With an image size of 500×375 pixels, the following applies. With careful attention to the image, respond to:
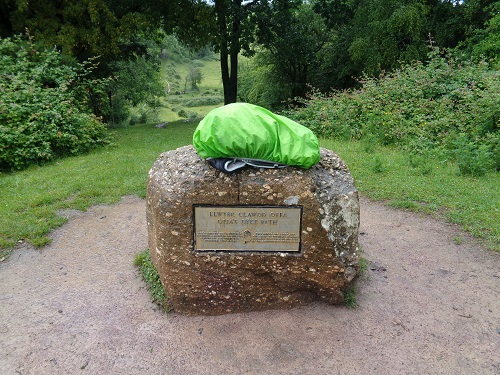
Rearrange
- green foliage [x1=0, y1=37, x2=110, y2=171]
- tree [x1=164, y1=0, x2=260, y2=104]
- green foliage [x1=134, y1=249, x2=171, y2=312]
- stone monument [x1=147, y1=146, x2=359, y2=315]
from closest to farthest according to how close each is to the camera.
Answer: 1. stone monument [x1=147, y1=146, x2=359, y2=315]
2. green foliage [x1=134, y1=249, x2=171, y2=312]
3. green foliage [x1=0, y1=37, x2=110, y2=171]
4. tree [x1=164, y1=0, x2=260, y2=104]

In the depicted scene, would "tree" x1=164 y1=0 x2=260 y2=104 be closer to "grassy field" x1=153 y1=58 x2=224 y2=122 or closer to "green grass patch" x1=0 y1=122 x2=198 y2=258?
"green grass patch" x1=0 y1=122 x2=198 y2=258

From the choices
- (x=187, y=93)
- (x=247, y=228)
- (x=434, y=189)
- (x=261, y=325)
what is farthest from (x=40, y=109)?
(x=187, y=93)

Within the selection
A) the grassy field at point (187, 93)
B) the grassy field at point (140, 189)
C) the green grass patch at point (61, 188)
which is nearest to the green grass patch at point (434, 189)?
the grassy field at point (140, 189)

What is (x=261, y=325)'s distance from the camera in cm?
364

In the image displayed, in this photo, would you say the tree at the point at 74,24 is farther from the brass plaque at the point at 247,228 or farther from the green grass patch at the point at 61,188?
the brass plaque at the point at 247,228

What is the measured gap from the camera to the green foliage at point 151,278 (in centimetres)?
393

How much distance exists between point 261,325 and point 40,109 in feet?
28.1

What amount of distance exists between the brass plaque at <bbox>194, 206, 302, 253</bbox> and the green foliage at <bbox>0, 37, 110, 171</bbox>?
683cm

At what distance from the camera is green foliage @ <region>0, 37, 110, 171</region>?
28.7 ft

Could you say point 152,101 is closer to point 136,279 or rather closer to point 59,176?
point 59,176

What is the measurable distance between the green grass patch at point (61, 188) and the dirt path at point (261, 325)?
0.74 meters

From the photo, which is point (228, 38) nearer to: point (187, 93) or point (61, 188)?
point (61, 188)

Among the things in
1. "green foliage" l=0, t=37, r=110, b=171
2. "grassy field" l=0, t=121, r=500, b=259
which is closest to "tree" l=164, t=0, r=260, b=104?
"green foliage" l=0, t=37, r=110, b=171

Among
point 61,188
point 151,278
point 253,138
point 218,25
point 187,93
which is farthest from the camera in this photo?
point 187,93
